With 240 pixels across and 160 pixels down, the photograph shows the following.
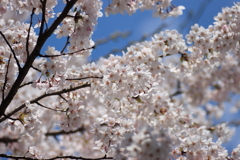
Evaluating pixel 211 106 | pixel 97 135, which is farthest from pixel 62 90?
pixel 211 106

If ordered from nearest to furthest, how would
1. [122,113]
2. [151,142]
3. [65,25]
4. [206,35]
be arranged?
[151,142], [65,25], [122,113], [206,35]

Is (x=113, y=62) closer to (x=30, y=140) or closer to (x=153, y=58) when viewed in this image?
(x=153, y=58)

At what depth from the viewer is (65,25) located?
11.3 feet

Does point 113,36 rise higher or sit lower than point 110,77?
higher

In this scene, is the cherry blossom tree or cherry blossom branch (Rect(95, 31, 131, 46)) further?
cherry blossom branch (Rect(95, 31, 131, 46))

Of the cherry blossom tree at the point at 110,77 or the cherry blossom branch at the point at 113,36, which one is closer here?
the cherry blossom tree at the point at 110,77

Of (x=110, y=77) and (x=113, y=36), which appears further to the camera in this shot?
(x=113, y=36)

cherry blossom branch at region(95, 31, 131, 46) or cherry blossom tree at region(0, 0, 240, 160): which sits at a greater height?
cherry blossom branch at region(95, 31, 131, 46)

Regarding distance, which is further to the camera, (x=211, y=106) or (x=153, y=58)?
(x=211, y=106)

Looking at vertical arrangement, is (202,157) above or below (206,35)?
below

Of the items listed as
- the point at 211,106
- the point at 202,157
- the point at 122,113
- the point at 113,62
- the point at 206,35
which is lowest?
the point at 202,157

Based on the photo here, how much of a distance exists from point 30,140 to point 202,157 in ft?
13.1

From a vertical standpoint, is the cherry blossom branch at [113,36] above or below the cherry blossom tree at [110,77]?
above

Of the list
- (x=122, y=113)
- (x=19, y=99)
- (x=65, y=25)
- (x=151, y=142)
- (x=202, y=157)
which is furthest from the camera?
(x=19, y=99)
